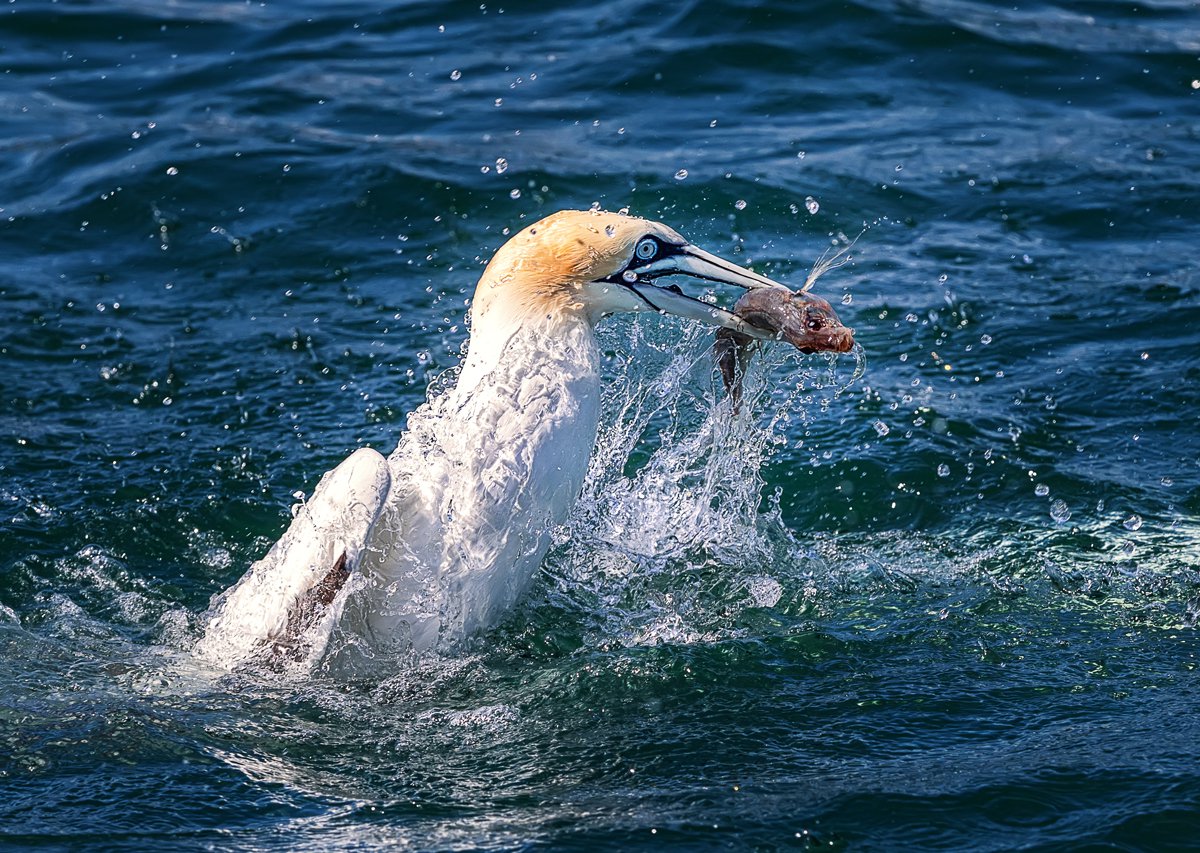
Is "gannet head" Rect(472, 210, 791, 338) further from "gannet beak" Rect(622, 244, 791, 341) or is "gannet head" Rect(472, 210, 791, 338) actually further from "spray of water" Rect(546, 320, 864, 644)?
"spray of water" Rect(546, 320, 864, 644)

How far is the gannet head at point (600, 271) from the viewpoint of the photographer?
605 cm

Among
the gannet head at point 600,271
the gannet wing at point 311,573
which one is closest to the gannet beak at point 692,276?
the gannet head at point 600,271

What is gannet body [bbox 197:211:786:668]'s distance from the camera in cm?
590

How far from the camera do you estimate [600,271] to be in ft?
19.9

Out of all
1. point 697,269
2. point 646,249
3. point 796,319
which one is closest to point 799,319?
point 796,319

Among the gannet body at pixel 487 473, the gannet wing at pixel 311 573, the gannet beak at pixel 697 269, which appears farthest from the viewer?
the gannet beak at pixel 697 269

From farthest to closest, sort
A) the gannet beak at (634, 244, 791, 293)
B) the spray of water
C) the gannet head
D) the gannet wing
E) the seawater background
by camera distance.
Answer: the spray of water < the gannet beak at (634, 244, 791, 293) < the gannet head < the gannet wing < the seawater background

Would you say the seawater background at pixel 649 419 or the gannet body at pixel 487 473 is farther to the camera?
the gannet body at pixel 487 473

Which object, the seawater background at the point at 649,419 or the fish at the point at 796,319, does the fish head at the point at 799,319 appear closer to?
the fish at the point at 796,319

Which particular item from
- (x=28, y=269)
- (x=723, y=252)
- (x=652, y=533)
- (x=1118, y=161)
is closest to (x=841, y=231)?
(x=723, y=252)

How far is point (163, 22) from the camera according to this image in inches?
653

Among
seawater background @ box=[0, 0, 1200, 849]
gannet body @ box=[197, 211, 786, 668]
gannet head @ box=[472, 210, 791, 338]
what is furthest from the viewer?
gannet head @ box=[472, 210, 791, 338]

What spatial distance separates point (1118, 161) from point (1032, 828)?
873 centimetres

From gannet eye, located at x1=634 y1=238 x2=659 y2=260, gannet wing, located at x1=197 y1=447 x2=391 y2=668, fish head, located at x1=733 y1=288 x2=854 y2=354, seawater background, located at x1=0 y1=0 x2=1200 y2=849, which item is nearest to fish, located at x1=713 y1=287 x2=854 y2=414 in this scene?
fish head, located at x1=733 y1=288 x2=854 y2=354
